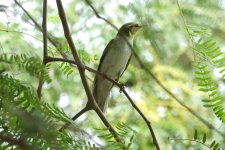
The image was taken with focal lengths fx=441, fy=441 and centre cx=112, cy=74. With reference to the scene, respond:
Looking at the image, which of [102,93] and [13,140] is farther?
[102,93]

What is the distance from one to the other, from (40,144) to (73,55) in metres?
0.68

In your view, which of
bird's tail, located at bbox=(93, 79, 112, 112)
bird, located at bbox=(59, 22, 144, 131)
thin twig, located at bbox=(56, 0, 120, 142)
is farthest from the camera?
bird, located at bbox=(59, 22, 144, 131)

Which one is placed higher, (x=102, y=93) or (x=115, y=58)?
(x=115, y=58)

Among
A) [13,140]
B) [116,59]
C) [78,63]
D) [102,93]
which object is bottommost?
[13,140]

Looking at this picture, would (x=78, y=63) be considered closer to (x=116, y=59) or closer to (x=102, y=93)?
(x=102, y=93)

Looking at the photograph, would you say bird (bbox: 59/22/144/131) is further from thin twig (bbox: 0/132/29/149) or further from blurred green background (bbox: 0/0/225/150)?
thin twig (bbox: 0/132/29/149)

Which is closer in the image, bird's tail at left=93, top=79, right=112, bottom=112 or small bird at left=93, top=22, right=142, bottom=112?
bird's tail at left=93, top=79, right=112, bottom=112

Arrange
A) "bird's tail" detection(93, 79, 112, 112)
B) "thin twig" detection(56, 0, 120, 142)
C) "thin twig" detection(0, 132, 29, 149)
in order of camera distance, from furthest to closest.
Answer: "bird's tail" detection(93, 79, 112, 112)
"thin twig" detection(56, 0, 120, 142)
"thin twig" detection(0, 132, 29, 149)

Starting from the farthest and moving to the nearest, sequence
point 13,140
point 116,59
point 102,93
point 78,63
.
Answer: point 116,59 < point 102,93 < point 78,63 < point 13,140

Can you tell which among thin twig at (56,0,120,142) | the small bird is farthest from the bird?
thin twig at (56,0,120,142)

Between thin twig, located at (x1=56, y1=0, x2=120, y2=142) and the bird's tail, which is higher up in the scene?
the bird's tail

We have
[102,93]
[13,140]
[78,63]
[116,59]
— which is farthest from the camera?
[116,59]

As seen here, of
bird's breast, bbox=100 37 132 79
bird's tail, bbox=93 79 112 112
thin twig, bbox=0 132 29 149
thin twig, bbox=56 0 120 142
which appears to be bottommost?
thin twig, bbox=0 132 29 149

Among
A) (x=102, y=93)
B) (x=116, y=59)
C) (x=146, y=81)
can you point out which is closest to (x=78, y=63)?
(x=102, y=93)
